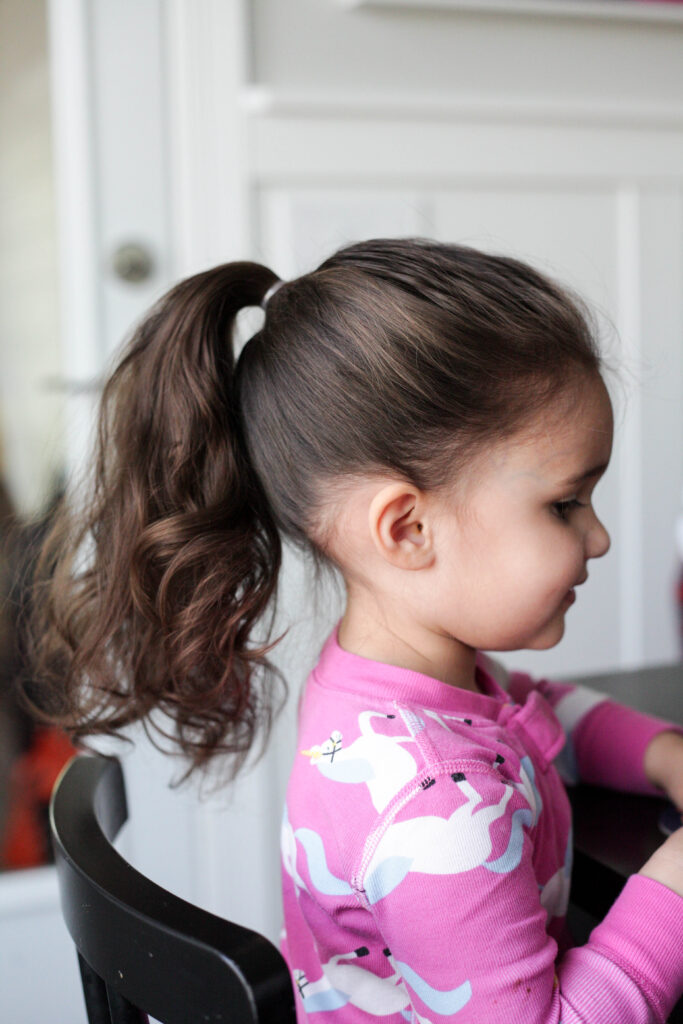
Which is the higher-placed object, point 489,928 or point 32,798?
point 489,928

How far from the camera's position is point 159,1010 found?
1.43ft

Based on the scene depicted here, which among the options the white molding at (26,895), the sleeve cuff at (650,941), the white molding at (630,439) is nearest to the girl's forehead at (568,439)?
the sleeve cuff at (650,941)

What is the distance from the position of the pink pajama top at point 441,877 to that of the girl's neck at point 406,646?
0.07 ft

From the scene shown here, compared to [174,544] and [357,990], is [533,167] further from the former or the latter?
[357,990]

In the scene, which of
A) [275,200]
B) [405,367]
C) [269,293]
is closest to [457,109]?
[275,200]

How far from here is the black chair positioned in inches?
15.4

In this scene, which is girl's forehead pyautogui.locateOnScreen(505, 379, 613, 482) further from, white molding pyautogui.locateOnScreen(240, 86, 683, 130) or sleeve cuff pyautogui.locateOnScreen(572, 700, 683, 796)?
white molding pyautogui.locateOnScreen(240, 86, 683, 130)

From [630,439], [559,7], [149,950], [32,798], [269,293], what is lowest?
[32,798]

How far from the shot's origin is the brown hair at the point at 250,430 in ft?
2.22

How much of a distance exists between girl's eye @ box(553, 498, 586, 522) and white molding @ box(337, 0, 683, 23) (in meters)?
1.22

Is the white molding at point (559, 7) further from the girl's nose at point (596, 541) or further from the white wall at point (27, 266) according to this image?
the girl's nose at point (596, 541)

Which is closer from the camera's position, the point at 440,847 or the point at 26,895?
the point at 440,847

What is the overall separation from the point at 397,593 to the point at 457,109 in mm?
1232

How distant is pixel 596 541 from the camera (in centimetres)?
70
